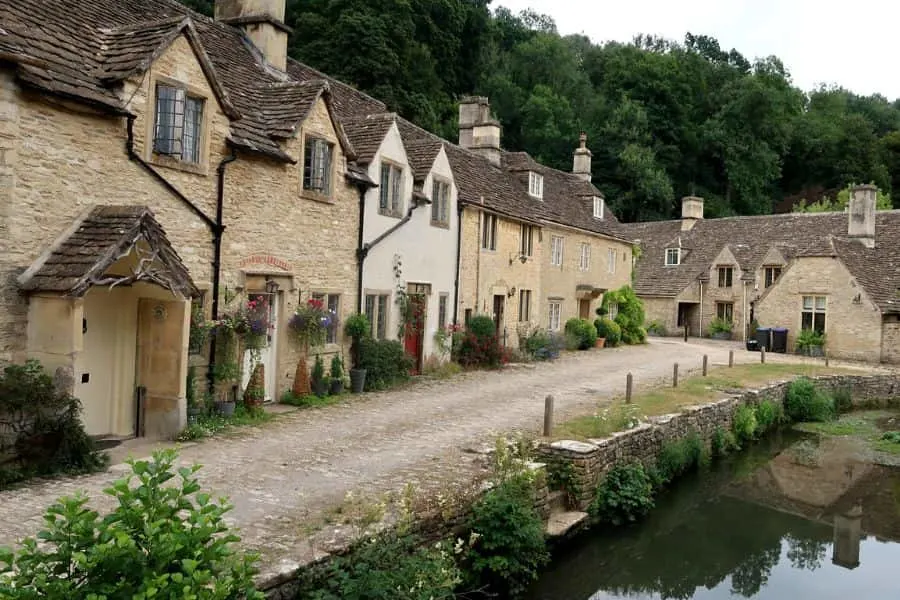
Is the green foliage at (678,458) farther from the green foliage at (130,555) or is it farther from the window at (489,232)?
the green foliage at (130,555)

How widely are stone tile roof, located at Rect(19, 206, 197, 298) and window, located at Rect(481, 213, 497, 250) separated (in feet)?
47.6

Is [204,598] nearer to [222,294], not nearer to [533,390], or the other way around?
[222,294]

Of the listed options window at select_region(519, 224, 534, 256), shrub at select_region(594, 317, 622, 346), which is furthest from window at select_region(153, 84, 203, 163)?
shrub at select_region(594, 317, 622, 346)

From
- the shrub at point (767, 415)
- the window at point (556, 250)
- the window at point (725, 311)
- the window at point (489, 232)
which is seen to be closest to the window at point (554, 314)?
the window at point (556, 250)

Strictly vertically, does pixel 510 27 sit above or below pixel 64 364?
above

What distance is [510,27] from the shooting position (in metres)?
77.8

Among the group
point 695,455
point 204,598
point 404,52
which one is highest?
point 404,52

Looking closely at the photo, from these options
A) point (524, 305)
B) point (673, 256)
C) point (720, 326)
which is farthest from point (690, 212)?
point (524, 305)

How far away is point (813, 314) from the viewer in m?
35.2

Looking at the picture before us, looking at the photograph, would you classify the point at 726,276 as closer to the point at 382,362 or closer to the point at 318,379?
the point at 382,362

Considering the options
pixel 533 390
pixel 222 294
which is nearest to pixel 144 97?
pixel 222 294

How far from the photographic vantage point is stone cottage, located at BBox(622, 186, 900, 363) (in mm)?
33344

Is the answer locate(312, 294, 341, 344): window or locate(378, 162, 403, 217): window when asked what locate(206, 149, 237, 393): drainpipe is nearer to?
locate(312, 294, 341, 344): window

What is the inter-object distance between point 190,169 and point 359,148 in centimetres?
633
